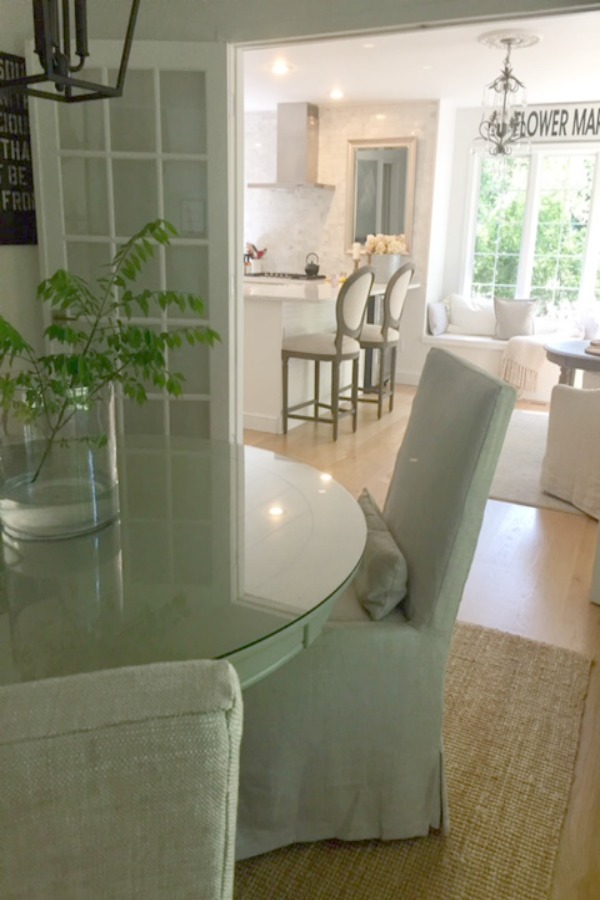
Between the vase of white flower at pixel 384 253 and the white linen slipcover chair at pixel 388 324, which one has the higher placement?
the vase of white flower at pixel 384 253

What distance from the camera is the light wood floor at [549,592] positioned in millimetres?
1674

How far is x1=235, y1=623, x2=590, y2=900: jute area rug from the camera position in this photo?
A: 154 cm

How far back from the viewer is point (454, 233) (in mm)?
7113

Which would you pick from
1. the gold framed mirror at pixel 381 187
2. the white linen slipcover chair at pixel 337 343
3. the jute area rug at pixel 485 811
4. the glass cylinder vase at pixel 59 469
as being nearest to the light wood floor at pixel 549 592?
the jute area rug at pixel 485 811

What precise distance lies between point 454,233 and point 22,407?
21.1ft

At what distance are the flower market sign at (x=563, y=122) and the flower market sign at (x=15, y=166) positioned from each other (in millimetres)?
4781

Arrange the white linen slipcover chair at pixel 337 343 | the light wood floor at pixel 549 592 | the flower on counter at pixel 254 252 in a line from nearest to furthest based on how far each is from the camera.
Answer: the light wood floor at pixel 549 592
the white linen slipcover chair at pixel 337 343
the flower on counter at pixel 254 252

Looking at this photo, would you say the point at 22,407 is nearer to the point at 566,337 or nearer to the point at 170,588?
the point at 170,588

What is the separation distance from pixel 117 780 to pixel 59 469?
3.55ft

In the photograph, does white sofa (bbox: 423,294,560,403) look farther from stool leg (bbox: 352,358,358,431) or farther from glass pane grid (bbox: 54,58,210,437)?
glass pane grid (bbox: 54,58,210,437)

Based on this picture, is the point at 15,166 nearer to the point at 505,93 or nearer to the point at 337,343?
the point at 337,343

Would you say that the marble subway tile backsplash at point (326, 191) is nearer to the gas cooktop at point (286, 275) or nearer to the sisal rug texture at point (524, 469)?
the gas cooktop at point (286, 275)

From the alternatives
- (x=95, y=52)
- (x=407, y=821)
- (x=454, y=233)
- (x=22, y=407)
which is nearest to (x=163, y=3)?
(x=95, y=52)

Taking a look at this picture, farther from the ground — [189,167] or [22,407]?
[189,167]
